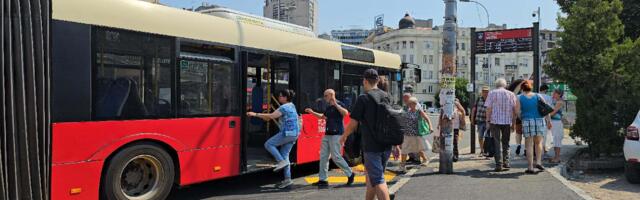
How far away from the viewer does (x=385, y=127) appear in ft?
17.8

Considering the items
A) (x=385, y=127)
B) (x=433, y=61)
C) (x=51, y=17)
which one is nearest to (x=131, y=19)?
(x=51, y=17)

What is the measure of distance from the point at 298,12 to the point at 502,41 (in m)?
5.57

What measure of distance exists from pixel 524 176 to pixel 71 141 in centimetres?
652

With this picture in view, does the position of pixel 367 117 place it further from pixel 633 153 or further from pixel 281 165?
pixel 633 153

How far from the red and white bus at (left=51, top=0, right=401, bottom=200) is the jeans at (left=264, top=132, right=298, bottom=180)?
0.38m

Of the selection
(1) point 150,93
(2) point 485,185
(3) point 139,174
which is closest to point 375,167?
(1) point 150,93

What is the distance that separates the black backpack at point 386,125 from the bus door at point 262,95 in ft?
9.36

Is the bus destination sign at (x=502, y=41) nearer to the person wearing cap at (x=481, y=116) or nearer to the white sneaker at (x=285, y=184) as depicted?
the person wearing cap at (x=481, y=116)

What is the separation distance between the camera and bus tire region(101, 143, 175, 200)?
598cm

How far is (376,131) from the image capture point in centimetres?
545

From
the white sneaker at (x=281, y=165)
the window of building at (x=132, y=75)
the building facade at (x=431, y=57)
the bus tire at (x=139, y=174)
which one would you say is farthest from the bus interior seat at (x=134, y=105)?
the building facade at (x=431, y=57)

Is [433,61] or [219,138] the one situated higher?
[433,61]

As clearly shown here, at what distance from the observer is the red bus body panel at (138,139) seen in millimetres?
5488

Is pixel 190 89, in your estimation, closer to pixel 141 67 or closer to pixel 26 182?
pixel 141 67
